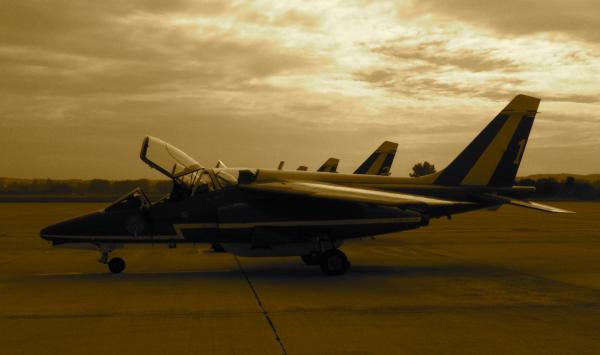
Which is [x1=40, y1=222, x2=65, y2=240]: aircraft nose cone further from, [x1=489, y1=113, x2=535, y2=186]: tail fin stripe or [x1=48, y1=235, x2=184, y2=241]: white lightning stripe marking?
[x1=489, y1=113, x2=535, y2=186]: tail fin stripe

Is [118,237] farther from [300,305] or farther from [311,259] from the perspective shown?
[300,305]

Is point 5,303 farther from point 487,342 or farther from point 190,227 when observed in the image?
point 487,342

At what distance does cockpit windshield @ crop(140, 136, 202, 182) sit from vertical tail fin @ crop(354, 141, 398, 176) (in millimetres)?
19704

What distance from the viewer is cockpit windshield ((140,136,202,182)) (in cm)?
1363

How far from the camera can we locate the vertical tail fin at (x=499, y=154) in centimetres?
1565

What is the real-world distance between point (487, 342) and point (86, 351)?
4.65m

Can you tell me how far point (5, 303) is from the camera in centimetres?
949

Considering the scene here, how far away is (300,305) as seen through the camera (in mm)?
9297

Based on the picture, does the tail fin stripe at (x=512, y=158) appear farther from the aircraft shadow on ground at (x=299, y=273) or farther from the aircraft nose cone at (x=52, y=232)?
the aircraft nose cone at (x=52, y=232)

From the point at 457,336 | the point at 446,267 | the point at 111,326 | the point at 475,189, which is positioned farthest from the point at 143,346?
the point at 475,189

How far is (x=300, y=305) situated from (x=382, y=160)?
24.0 meters

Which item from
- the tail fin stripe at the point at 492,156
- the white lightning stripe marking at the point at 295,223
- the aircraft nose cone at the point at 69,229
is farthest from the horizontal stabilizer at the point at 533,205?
the aircraft nose cone at the point at 69,229

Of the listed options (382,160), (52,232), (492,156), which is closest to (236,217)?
(52,232)

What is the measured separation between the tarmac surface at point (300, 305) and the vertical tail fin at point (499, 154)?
222cm
